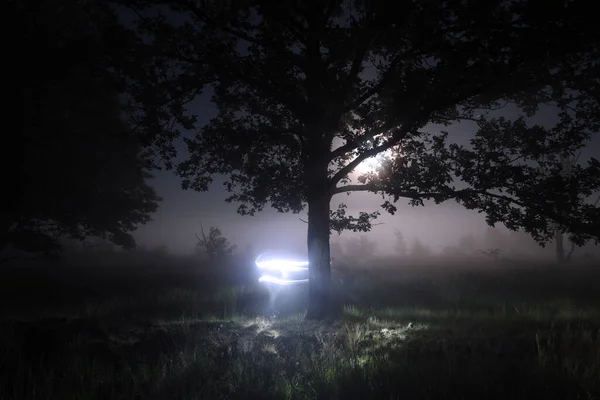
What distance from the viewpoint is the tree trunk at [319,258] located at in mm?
10461

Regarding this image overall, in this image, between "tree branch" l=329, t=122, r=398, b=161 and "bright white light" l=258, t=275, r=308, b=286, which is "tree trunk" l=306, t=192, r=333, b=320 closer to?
"tree branch" l=329, t=122, r=398, b=161

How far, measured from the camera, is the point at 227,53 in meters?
8.81

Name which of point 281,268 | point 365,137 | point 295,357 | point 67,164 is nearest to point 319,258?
point 365,137

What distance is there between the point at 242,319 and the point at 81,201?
10714 mm

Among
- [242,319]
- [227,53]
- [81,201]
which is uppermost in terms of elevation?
[227,53]

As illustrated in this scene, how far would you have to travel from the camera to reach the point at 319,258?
10492 millimetres

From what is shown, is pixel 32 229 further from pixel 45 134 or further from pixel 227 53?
pixel 227 53

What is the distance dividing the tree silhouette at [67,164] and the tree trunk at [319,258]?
5338 mm

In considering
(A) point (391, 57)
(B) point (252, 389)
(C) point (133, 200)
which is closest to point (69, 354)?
(B) point (252, 389)

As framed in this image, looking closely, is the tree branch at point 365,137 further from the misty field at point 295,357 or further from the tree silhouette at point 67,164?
the tree silhouette at point 67,164

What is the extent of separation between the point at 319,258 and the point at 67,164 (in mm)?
12554

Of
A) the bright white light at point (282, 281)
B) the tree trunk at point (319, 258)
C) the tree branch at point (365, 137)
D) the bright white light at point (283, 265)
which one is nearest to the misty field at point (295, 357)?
the tree trunk at point (319, 258)

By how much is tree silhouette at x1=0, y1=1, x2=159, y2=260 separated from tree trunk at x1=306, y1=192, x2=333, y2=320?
5.34 m

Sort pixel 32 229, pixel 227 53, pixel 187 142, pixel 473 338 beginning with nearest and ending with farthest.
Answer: pixel 473 338, pixel 227 53, pixel 187 142, pixel 32 229
